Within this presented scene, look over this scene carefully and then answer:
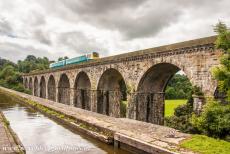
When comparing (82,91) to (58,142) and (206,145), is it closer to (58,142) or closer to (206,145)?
(58,142)

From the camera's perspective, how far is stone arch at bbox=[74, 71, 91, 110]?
82.0ft

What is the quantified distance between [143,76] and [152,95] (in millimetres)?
1915

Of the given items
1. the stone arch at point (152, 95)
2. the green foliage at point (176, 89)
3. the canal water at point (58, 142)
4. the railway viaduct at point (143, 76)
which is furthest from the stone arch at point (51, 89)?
the green foliage at point (176, 89)

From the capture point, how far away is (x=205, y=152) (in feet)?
22.3

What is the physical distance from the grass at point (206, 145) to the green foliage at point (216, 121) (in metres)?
0.42

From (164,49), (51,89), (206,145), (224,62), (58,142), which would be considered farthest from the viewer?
(51,89)

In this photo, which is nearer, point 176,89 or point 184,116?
point 184,116

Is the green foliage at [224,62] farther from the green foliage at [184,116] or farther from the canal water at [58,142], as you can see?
the canal water at [58,142]

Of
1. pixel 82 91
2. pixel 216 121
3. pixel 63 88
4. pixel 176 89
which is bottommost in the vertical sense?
pixel 176 89

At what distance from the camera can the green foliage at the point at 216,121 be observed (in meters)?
7.86

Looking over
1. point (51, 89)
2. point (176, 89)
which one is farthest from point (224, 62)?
point (176, 89)

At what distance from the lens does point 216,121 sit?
316 inches

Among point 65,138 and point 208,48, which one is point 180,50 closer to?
point 208,48

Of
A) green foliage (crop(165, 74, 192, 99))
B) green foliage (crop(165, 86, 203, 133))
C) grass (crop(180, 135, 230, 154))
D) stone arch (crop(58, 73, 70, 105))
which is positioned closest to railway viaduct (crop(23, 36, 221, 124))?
green foliage (crop(165, 86, 203, 133))
